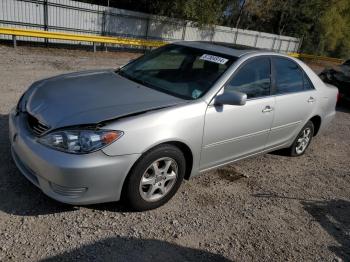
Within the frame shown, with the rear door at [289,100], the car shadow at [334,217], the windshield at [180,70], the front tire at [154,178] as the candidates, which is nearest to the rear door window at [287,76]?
the rear door at [289,100]

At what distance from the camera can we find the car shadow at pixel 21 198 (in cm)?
329

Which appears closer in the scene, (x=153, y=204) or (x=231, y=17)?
(x=153, y=204)

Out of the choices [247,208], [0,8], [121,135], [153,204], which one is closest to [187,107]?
[121,135]

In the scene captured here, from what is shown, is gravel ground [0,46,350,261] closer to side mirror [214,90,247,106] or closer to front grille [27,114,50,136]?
front grille [27,114,50,136]

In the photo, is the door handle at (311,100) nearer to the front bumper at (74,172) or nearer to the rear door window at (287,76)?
the rear door window at (287,76)

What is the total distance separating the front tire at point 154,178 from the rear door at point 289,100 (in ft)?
5.63

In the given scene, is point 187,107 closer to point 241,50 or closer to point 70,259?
point 241,50

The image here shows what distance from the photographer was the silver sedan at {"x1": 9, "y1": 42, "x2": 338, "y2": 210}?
9.92ft

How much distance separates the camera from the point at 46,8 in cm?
1436

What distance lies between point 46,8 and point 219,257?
14.0m

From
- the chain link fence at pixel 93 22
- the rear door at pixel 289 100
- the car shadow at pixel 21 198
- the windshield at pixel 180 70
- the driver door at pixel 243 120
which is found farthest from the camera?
the chain link fence at pixel 93 22

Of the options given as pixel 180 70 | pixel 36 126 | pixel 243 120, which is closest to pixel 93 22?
pixel 180 70

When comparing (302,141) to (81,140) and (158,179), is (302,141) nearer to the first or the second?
(158,179)

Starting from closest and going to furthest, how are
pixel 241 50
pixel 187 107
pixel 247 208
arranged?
pixel 187 107 < pixel 247 208 < pixel 241 50
